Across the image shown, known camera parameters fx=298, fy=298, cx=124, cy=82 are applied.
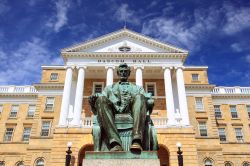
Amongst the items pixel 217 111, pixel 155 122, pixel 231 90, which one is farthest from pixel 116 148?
pixel 231 90

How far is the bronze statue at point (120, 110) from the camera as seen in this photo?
5.68 metres

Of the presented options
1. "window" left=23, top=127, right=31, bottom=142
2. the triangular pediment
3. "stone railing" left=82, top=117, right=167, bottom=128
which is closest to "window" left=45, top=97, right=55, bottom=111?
"window" left=23, top=127, right=31, bottom=142

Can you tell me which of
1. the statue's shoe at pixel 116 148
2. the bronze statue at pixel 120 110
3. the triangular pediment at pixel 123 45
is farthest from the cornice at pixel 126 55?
the statue's shoe at pixel 116 148

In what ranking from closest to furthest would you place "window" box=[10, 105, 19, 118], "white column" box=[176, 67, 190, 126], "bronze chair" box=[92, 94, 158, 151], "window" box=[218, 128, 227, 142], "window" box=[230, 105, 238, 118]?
"bronze chair" box=[92, 94, 158, 151]
"white column" box=[176, 67, 190, 126]
"window" box=[218, 128, 227, 142]
"window" box=[230, 105, 238, 118]
"window" box=[10, 105, 19, 118]

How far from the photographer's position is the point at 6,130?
41.4 m

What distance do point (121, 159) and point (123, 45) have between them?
30330 mm

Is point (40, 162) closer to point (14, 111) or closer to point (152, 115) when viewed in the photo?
point (14, 111)

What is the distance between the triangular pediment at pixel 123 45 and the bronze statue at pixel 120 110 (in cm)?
2848

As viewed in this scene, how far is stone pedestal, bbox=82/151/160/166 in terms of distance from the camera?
5.30 meters

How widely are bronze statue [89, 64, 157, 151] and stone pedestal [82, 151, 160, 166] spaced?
0.47 feet

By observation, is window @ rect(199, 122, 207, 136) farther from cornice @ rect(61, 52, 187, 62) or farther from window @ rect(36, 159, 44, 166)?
window @ rect(36, 159, 44, 166)

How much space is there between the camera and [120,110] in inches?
244

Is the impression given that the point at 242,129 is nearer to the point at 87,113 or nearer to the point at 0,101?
the point at 87,113

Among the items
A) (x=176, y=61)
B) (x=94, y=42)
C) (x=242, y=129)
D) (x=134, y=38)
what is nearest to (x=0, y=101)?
(x=94, y=42)
